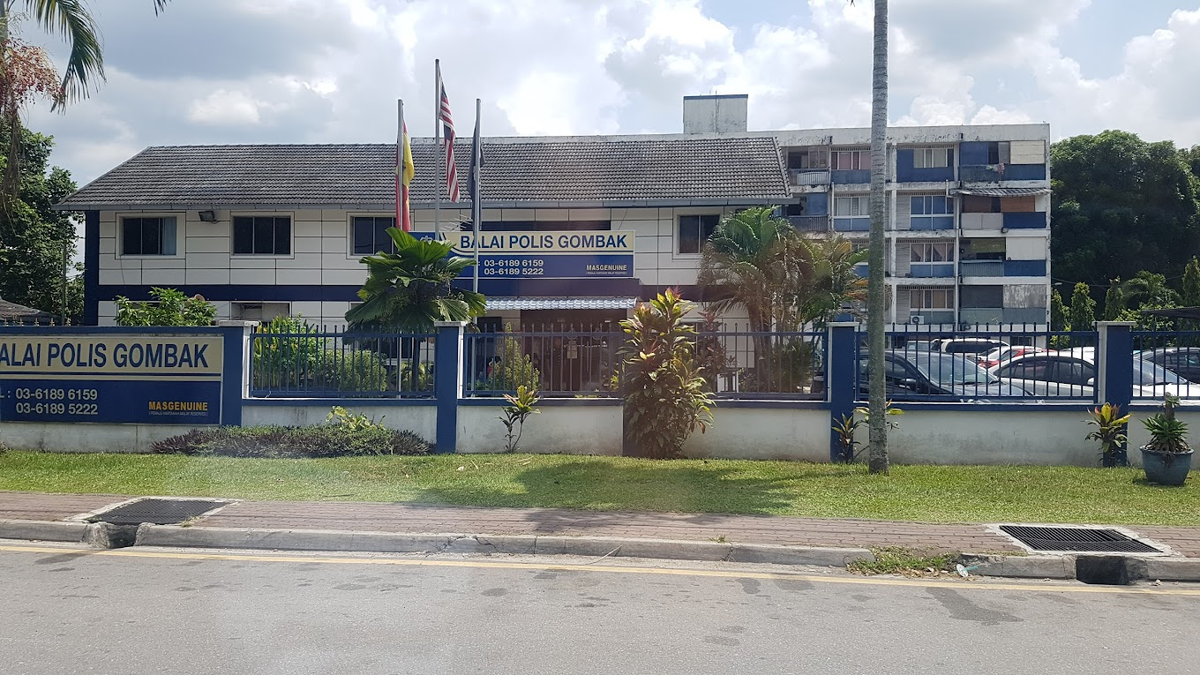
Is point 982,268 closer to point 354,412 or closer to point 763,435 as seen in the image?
point 763,435

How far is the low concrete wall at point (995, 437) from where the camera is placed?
12086 millimetres

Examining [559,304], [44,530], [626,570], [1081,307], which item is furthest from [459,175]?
[1081,307]

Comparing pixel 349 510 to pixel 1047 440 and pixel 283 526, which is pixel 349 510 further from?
pixel 1047 440

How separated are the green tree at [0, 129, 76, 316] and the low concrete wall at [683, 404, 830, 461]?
30.6 meters

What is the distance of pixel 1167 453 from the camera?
33.9 ft

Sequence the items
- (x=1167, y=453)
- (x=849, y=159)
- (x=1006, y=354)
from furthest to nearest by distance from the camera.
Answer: (x=849, y=159) → (x=1006, y=354) → (x=1167, y=453)

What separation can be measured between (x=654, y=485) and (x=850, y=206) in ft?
124

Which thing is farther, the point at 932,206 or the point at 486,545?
the point at 932,206

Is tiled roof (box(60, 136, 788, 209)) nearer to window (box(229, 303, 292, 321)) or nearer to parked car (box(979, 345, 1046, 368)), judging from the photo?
window (box(229, 303, 292, 321))

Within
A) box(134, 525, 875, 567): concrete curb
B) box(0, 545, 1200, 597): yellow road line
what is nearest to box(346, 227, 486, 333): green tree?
box(134, 525, 875, 567): concrete curb

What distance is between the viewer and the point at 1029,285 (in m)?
44.4

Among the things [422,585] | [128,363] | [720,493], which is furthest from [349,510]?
[128,363]

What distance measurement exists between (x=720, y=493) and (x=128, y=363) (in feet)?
28.6

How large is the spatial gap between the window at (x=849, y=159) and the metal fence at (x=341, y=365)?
36.5 meters
